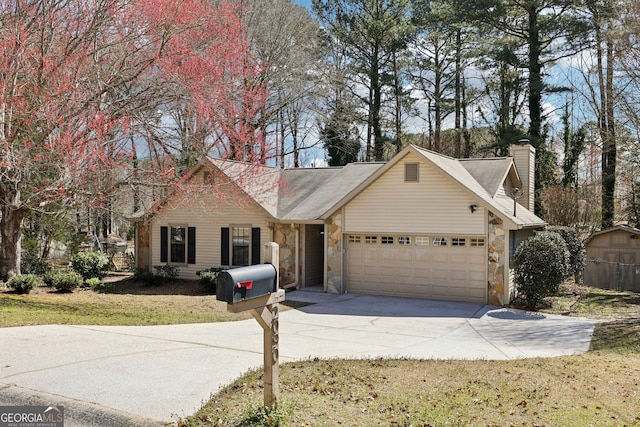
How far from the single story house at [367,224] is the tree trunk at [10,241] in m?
4.46

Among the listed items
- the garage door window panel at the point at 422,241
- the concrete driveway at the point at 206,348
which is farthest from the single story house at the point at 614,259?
the garage door window panel at the point at 422,241

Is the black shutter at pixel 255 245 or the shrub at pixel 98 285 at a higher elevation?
the black shutter at pixel 255 245

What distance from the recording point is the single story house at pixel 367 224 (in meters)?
15.9

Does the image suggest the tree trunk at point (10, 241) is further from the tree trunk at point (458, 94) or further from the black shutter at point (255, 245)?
the tree trunk at point (458, 94)

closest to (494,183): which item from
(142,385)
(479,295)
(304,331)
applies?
(479,295)

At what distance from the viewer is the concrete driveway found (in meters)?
6.20

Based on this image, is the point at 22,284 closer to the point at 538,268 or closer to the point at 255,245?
the point at 255,245

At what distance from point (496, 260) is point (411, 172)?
365cm

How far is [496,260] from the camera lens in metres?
15.6

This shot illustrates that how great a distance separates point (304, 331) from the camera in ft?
38.0

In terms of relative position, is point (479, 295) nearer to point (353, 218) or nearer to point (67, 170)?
point (353, 218)

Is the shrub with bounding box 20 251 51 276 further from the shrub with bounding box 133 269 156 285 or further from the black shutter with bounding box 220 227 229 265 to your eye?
the black shutter with bounding box 220 227 229 265

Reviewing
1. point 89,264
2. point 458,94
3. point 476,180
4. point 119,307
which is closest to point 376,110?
point 458,94

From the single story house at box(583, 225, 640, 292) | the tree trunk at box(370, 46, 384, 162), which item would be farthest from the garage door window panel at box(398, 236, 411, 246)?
the tree trunk at box(370, 46, 384, 162)
